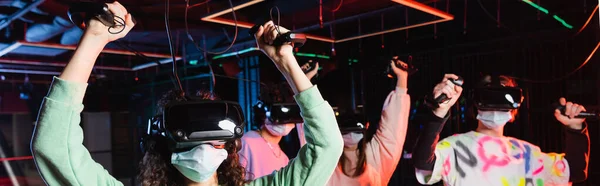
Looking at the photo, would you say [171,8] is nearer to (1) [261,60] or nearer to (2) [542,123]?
(1) [261,60]

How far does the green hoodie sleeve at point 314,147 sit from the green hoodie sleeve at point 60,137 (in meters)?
0.51

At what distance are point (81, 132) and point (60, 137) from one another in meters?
0.06

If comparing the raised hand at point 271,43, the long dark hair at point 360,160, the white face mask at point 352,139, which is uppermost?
the raised hand at point 271,43

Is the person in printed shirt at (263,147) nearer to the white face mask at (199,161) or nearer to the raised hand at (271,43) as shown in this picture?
the white face mask at (199,161)

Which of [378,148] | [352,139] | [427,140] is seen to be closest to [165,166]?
[427,140]

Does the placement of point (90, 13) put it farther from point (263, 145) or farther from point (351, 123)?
point (351, 123)

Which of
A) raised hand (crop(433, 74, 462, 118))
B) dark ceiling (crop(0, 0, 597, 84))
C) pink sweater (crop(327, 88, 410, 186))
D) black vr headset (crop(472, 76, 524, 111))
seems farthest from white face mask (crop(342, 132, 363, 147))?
dark ceiling (crop(0, 0, 597, 84))

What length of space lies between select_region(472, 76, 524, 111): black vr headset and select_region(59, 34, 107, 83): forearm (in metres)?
2.15

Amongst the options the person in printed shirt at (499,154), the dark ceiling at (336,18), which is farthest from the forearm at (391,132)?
the dark ceiling at (336,18)

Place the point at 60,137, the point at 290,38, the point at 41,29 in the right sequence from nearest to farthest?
the point at 60,137 < the point at 290,38 < the point at 41,29

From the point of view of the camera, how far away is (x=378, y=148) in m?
3.27

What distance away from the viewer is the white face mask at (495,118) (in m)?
2.79

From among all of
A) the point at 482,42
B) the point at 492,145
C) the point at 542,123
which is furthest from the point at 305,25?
the point at 492,145

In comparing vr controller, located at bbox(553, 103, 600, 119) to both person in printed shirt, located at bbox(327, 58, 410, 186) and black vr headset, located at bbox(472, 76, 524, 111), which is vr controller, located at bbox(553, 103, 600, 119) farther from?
person in printed shirt, located at bbox(327, 58, 410, 186)
